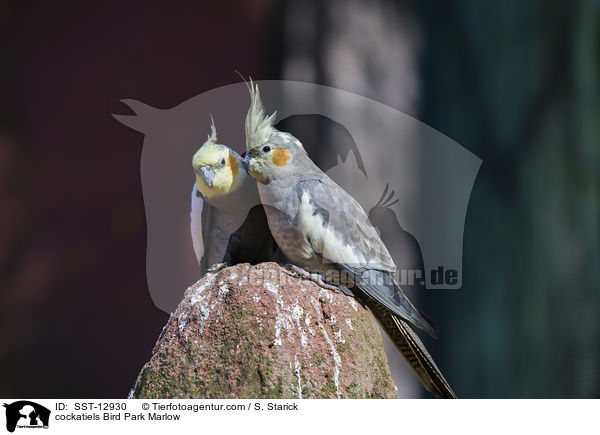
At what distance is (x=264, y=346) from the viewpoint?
1750mm

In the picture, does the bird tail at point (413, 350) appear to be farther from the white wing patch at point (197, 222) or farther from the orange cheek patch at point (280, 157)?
the white wing patch at point (197, 222)

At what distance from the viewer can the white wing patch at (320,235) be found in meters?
2.01

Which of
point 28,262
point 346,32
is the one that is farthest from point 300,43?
point 28,262

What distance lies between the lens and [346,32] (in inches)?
119

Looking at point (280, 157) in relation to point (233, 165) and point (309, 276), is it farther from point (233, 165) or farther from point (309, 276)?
point (309, 276)

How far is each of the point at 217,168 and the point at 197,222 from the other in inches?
15.4

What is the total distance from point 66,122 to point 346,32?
4.94 feet

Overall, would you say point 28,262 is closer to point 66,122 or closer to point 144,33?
point 66,122
